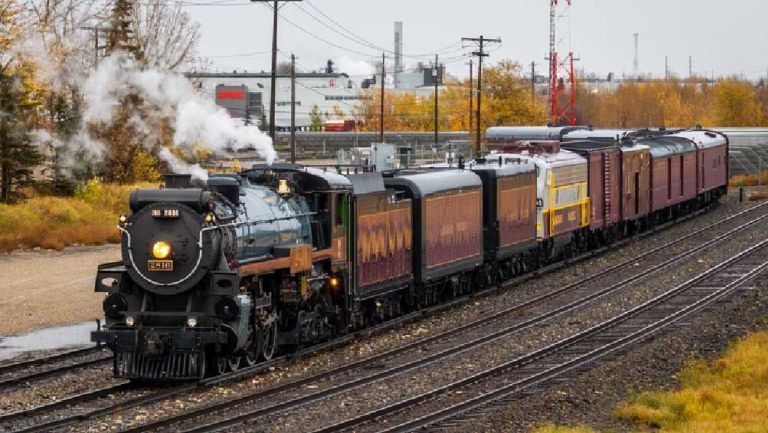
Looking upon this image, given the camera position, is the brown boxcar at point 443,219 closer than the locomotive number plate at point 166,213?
No

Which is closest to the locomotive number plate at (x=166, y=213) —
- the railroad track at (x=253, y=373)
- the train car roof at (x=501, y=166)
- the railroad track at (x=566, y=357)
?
the railroad track at (x=253, y=373)

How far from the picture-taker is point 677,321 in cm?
2616

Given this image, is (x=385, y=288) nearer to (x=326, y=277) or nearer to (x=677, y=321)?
(x=326, y=277)

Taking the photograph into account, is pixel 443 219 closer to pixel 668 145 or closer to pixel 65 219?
pixel 65 219

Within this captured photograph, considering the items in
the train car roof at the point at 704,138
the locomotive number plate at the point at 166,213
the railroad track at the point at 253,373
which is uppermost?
the train car roof at the point at 704,138

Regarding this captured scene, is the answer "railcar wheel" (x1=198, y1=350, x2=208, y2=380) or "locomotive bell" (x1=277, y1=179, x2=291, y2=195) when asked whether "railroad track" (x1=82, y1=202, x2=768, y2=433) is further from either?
"locomotive bell" (x1=277, y1=179, x2=291, y2=195)

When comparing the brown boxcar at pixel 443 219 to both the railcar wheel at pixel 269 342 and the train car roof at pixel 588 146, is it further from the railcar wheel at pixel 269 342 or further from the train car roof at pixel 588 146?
the train car roof at pixel 588 146

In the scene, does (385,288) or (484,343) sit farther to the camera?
(385,288)

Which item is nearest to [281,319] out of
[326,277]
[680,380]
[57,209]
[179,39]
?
[326,277]

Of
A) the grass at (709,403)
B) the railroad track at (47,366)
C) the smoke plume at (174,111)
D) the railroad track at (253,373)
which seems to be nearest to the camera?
the grass at (709,403)

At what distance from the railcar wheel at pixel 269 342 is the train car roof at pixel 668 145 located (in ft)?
98.6

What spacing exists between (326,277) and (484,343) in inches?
126

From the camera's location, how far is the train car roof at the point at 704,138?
57684mm

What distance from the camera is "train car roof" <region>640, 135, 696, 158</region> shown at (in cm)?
4989
